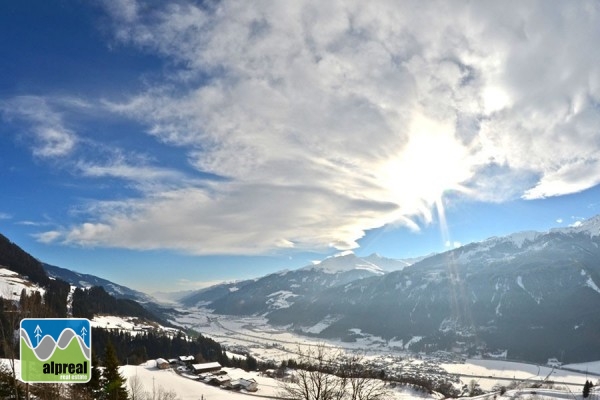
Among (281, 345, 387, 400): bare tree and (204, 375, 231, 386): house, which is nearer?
(281, 345, 387, 400): bare tree

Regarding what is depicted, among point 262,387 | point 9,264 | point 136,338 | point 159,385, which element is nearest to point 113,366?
point 159,385

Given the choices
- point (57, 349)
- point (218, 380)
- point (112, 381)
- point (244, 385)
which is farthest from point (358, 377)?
point (218, 380)

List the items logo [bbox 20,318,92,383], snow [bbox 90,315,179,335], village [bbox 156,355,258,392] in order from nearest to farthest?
logo [bbox 20,318,92,383]
village [bbox 156,355,258,392]
snow [bbox 90,315,179,335]

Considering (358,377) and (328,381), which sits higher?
(358,377)

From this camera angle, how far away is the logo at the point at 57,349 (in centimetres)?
1512

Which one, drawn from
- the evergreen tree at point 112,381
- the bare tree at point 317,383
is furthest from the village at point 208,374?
the bare tree at point 317,383

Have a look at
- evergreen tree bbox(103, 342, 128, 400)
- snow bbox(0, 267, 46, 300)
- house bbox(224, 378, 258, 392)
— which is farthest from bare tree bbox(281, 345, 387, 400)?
snow bbox(0, 267, 46, 300)

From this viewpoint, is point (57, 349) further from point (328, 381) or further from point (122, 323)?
point (122, 323)

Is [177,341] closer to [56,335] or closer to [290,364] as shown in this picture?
[290,364]

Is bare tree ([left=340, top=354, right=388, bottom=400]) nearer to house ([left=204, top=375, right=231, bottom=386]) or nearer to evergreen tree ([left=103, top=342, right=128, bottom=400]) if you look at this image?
evergreen tree ([left=103, top=342, right=128, bottom=400])

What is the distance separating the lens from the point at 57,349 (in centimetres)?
1540

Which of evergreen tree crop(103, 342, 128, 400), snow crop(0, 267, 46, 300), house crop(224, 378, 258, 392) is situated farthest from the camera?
snow crop(0, 267, 46, 300)

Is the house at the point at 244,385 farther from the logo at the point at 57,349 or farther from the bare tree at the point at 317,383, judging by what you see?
the logo at the point at 57,349

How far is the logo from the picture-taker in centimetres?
1512
